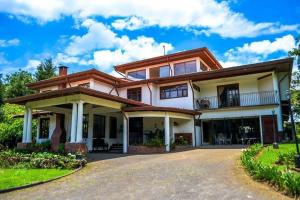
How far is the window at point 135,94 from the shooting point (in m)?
23.7

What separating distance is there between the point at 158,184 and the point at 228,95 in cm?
1538

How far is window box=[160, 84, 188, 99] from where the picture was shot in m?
22.1

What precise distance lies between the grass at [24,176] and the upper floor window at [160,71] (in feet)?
51.0

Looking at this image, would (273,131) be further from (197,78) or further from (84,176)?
(84,176)

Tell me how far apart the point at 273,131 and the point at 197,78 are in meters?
6.57

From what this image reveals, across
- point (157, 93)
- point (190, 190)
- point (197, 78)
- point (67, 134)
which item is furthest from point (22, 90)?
point (190, 190)

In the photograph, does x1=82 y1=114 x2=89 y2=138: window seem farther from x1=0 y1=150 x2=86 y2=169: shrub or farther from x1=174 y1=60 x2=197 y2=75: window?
x1=174 y1=60 x2=197 y2=75: window

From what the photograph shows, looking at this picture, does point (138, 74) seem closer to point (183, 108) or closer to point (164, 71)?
point (164, 71)

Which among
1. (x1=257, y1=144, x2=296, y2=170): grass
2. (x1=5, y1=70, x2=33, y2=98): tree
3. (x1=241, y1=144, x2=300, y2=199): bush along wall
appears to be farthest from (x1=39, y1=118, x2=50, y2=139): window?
(x1=241, y1=144, x2=300, y2=199): bush along wall

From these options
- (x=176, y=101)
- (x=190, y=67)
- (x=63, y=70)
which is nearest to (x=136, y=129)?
(x=176, y=101)

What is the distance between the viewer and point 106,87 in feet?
77.8

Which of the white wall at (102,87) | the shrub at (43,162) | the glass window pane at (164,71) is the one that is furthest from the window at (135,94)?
the shrub at (43,162)

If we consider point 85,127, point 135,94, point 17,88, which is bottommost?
point 85,127

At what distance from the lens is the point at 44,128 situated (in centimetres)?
2448
